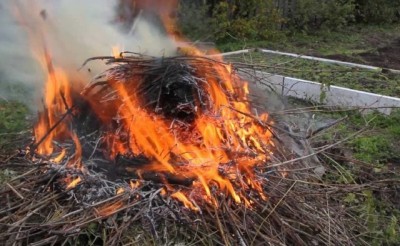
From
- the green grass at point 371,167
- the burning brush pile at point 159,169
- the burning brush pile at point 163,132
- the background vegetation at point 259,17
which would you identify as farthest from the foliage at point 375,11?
the burning brush pile at point 163,132

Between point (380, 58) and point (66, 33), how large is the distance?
719 centimetres

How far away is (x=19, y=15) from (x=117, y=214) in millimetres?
2295

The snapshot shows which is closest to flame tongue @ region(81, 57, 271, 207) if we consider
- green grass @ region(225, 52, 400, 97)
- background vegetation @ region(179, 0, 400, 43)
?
green grass @ region(225, 52, 400, 97)

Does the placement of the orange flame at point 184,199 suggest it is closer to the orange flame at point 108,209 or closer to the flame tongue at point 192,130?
the flame tongue at point 192,130

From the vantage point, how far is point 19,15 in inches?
185

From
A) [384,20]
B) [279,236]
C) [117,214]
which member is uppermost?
[117,214]

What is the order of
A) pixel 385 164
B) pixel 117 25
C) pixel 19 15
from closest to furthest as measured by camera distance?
1. pixel 19 15
2. pixel 117 25
3. pixel 385 164

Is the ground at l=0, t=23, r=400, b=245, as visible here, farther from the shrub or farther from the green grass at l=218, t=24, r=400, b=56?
the shrub

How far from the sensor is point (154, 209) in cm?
349

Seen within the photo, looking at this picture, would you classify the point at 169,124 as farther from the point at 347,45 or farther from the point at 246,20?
the point at 347,45

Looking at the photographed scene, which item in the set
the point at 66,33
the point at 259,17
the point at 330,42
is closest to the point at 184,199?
the point at 66,33

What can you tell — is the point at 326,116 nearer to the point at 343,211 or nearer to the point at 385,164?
the point at 385,164

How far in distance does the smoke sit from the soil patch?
563cm

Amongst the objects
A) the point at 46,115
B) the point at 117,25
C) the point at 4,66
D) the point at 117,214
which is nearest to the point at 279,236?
the point at 117,214
